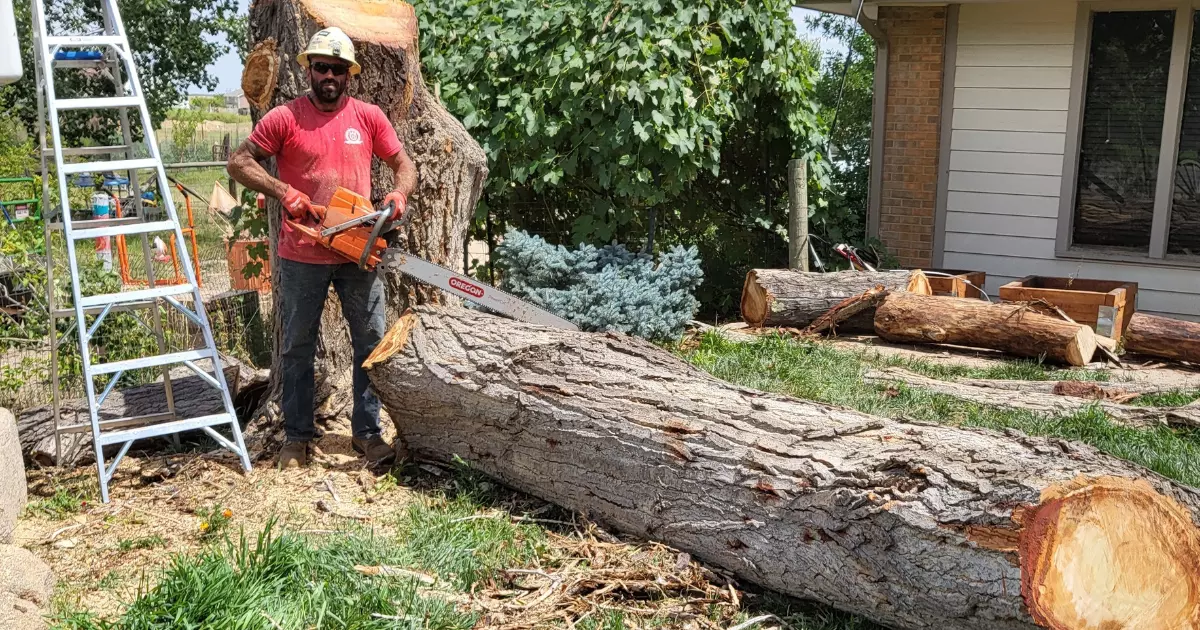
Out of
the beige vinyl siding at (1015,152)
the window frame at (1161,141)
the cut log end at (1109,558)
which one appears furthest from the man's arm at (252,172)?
the window frame at (1161,141)

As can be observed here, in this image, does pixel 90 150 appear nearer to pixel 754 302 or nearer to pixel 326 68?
pixel 326 68

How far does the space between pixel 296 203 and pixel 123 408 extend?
1757mm

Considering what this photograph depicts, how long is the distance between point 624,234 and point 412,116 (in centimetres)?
338

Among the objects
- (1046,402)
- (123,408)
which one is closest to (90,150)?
(123,408)

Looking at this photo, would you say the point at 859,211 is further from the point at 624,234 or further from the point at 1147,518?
the point at 1147,518

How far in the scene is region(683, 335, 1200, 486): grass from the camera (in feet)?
16.3

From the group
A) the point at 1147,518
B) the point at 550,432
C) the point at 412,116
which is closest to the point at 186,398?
the point at 412,116

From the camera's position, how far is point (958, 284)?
27.4 feet

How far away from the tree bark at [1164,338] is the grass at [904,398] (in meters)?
0.89

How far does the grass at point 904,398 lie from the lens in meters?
4.96

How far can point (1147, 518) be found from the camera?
292 centimetres

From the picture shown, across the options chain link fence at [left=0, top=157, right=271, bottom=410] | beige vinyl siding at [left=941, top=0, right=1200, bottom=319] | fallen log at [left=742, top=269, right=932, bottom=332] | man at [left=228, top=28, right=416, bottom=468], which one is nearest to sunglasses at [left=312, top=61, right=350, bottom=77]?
man at [left=228, top=28, right=416, bottom=468]

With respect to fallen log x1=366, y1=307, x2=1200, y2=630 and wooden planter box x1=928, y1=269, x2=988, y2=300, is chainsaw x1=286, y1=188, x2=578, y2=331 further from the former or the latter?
wooden planter box x1=928, y1=269, x2=988, y2=300

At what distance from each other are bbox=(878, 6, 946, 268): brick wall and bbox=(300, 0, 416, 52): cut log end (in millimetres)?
5474
